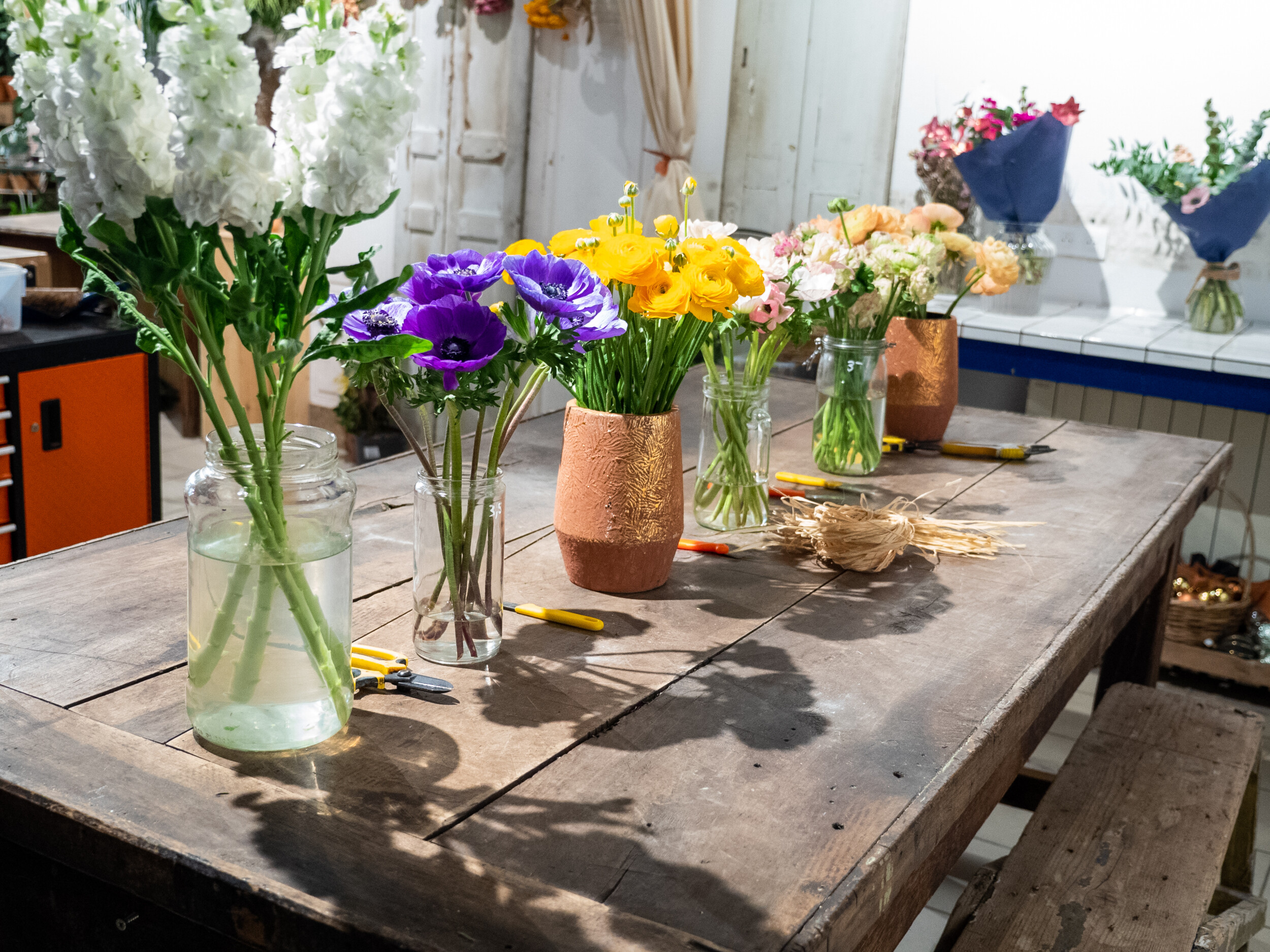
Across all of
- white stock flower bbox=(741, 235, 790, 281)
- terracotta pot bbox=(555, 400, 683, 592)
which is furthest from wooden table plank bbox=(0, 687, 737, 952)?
white stock flower bbox=(741, 235, 790, 281)

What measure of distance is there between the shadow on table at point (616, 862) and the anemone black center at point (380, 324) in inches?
16.6

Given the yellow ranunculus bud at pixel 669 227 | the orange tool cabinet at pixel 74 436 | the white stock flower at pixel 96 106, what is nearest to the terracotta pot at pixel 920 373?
the yellow ranunculus bud at pixel 669 227

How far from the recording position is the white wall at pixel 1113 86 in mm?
3699

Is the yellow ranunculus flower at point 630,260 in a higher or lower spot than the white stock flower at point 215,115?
lower

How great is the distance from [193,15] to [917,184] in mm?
3803

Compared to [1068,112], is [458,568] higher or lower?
lower

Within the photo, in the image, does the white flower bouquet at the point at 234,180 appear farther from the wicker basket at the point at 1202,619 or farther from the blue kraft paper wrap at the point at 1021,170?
the blue kraft paper wrap at the point at 1021,170

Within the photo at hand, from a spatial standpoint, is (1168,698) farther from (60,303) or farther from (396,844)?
(60,303)

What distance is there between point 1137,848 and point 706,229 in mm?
965

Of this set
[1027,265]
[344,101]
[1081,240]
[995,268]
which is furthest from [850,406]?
[1081,240]

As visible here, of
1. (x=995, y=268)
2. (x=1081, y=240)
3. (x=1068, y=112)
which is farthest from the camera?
(x=1081, y=240)

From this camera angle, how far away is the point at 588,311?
1112 millimetres

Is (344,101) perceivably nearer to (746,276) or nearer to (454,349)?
(454,349)

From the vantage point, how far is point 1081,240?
4.03 metres
